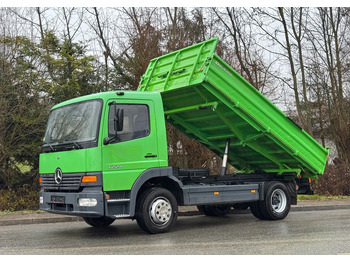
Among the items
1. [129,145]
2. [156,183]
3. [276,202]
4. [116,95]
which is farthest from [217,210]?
[116,95]

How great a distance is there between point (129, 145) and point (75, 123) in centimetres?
112

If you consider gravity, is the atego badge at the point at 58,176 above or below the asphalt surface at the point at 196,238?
above

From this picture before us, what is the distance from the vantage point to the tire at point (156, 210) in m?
8.51

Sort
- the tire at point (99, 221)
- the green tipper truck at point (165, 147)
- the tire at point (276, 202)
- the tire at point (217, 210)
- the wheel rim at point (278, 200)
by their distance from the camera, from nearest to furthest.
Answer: the green tipper truck at point (165, 147), the tire at point (99, 221), the tire at point (276, 202), the wheel rim at point (278, 200), the tire at point (217, 210)

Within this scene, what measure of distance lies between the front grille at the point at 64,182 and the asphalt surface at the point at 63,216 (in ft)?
7.82

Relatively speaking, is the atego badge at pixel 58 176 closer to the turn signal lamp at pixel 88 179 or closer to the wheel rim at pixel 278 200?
the turn signal lamp at pixel 88 179

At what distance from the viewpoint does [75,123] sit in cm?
867

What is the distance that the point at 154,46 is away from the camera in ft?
54.0

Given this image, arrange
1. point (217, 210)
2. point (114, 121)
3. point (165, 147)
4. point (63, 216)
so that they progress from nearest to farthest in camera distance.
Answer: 1. point (114, 121)
2. point (165, 147)
3. point (63, 216)
4. point (217, 210)

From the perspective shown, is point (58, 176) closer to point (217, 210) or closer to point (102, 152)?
point (102, 152)

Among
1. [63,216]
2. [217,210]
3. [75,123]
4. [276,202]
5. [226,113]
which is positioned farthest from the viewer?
[217,210]

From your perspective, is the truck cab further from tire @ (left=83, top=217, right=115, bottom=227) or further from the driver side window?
tire @ (left=83, top=217, right=115, bottom=227)

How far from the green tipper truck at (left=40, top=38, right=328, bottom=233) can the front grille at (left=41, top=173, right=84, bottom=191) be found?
0.02 meters

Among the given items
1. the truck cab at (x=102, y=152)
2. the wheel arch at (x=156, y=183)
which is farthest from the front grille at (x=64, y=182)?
the wheel arch at (x=156, y=183)
